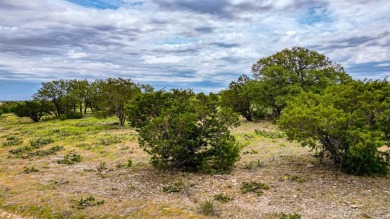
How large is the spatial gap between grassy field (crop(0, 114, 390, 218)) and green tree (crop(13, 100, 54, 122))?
119ft

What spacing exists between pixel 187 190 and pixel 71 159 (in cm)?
1140

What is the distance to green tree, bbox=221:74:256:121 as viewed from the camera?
4681 centimetres

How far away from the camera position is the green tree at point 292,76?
41531 millimetres

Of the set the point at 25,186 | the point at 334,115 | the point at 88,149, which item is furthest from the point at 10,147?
the point at 334,115

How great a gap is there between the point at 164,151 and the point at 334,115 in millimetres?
8913

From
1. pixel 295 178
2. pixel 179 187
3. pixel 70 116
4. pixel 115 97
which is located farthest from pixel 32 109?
pixel 295 178

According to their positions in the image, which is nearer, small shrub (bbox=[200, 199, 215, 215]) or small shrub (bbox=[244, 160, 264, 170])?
small shrub (bbox=[200, 199, 215, 215])

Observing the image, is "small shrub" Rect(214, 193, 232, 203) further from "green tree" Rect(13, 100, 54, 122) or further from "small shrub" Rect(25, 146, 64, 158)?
"green tree" Rect(13, 100, 54, 122)

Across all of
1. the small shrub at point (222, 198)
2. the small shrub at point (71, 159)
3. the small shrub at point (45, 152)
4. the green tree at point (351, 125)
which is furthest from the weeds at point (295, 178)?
the small shrub at point (45, 152)

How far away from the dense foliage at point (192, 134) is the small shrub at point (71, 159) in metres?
7.13

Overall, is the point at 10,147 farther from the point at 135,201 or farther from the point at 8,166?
the point at 135,201

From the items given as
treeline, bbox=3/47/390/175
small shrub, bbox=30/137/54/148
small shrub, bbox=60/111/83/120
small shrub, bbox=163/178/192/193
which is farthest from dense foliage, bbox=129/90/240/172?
small shrub, bbox=60/111/83/120

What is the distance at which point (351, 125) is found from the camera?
15.2 m

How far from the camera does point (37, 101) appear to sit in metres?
57.5
